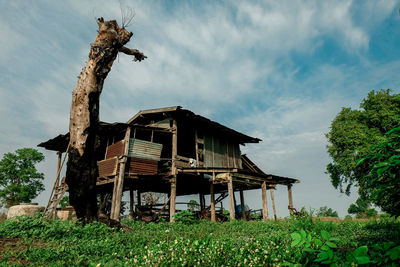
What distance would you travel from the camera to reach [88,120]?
7488 mm

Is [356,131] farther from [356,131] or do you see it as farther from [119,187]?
[119,187]

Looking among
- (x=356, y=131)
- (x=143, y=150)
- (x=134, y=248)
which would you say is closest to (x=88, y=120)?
(x=134, y=248)

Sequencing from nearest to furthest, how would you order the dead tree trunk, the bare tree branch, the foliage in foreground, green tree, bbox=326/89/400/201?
the foliage in foreground, the dead tree trunk, the bare tree branch, green tree, bbox=326/89/400/201

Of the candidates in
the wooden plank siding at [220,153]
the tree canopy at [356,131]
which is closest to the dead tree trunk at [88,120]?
the wooden plank siding at [220,153]

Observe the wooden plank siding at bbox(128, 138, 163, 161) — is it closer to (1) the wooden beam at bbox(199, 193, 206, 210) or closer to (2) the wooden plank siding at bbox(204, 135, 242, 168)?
(2) the wooden plank siding at bbox(204, 135, 242, 168)

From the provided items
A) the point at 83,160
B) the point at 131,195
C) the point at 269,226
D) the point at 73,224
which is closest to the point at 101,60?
the point at 83,160

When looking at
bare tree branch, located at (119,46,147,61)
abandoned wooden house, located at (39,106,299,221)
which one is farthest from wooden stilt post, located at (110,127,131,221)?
bare tree branch, located at (119,46,147,61)

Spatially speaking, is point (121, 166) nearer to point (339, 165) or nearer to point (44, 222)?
point (44, 222)

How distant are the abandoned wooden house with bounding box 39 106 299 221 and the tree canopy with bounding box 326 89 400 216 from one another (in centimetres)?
747

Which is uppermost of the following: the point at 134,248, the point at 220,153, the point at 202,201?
the point at 220,153

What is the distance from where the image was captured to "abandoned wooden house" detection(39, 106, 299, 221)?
14.8 metres

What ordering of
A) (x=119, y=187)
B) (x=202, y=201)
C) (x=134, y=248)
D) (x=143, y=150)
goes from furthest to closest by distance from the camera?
(x=202, y=201) → (x=143, y=150) → (x=119, y=187) → (x=134, y=248)

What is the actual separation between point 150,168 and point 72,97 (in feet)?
26.9

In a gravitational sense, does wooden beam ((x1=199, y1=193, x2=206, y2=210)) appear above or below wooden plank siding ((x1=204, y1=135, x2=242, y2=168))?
below
